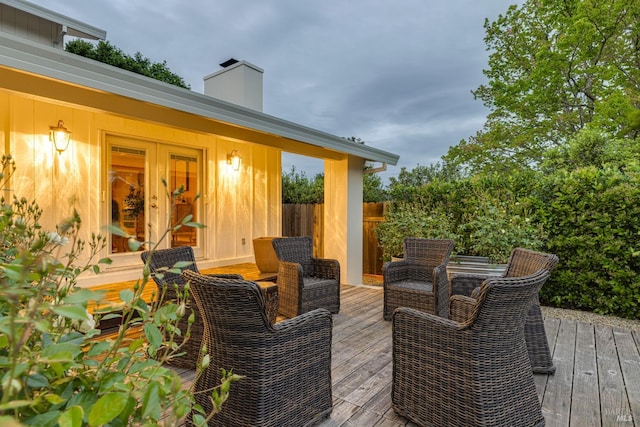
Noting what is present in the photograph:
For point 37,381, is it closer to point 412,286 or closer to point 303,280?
point 303,280

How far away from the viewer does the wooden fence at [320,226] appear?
7273 mm

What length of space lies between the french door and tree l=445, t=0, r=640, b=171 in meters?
9.81

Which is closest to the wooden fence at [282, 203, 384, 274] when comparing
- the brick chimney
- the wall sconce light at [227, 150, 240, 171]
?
the wall sconce light at [227, 150, 240, 171]

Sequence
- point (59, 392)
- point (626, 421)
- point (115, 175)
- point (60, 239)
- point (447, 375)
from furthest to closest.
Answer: point (115, 175) → point (626, 421) → point (447, 375) → point (60, 239) → point (59, 392)

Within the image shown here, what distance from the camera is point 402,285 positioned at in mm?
3980

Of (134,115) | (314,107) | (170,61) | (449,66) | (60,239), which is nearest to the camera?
(60,239)

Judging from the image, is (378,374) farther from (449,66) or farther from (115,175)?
(449,66)

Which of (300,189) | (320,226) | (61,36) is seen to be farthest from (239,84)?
(300,189)

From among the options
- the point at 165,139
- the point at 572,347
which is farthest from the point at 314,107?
the point at 572,347

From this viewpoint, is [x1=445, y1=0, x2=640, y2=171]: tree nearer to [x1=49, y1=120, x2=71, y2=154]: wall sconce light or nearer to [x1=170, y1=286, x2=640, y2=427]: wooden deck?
[x1=170, y1=286, x2=640, y2=427]: wooden deck

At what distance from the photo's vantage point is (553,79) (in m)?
10.0

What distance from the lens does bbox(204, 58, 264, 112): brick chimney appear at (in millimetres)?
7133

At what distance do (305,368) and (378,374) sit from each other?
94 cm

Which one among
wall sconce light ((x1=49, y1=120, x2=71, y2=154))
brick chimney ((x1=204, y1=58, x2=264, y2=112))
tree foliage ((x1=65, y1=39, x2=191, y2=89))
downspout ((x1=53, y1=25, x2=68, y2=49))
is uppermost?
tree foliage ((x1=65, y1=39, x2=191, y2=89))
